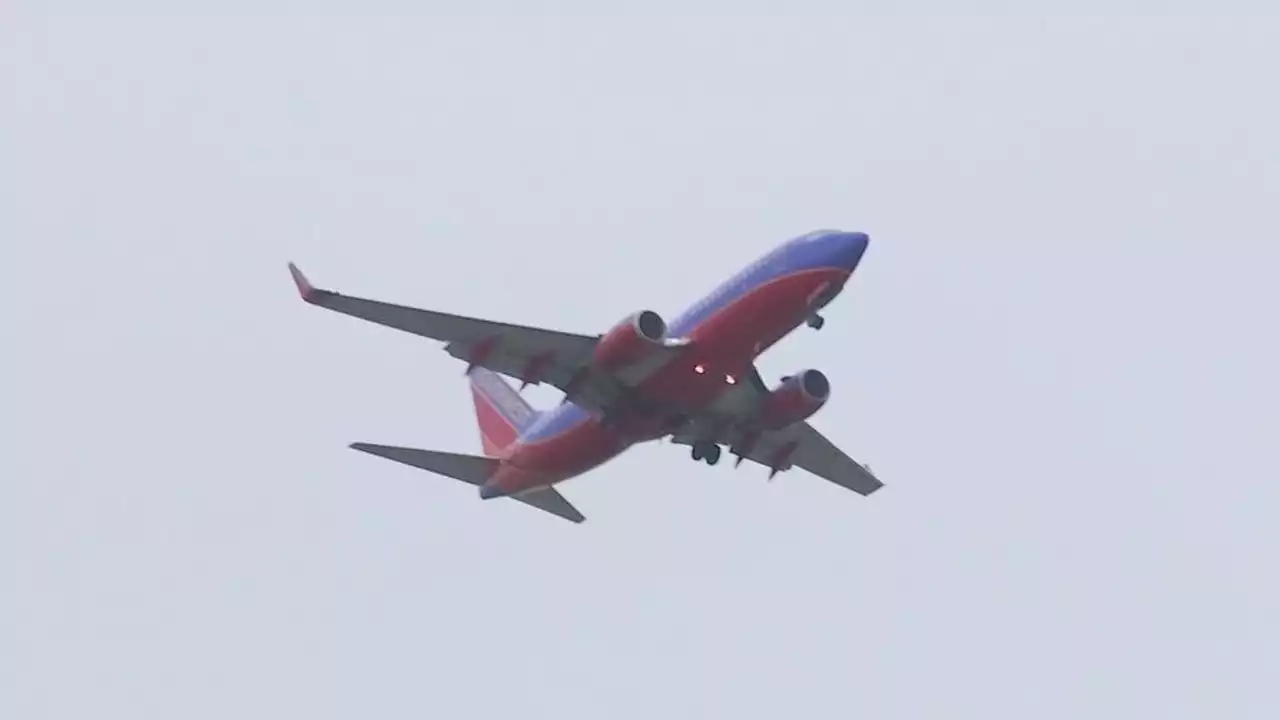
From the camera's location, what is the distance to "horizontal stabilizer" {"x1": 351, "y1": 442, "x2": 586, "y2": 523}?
69.1m

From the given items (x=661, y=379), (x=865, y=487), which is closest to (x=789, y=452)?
(x=865, y=487)

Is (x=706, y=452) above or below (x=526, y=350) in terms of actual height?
below

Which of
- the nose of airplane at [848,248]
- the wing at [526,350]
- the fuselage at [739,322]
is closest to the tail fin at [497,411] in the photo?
the fuselage at [739,322]

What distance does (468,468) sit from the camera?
7188 cm

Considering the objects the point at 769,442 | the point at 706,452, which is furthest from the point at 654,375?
the point at 769,442

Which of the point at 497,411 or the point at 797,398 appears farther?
the point at 497,411

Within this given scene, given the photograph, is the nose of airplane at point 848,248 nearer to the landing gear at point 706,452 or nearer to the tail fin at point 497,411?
the landing gear at point 706,452

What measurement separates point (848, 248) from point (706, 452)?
32.5 ft

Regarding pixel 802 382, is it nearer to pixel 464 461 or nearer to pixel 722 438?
pixel 722 438

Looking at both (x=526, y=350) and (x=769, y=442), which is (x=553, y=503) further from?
(x=526, y=350)

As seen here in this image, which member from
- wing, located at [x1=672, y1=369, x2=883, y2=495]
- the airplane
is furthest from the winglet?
wing, located at [x1=672, y1=369, x2=883, y2=495]

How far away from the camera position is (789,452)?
72.8 meters

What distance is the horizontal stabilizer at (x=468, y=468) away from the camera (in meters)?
69.1

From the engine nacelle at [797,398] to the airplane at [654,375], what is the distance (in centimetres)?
3
